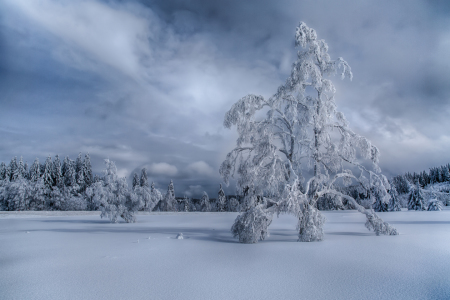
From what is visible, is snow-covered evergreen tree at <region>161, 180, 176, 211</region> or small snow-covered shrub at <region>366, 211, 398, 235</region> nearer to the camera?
small snow-covered shrub at <region>366, 211, 398, 235</region>

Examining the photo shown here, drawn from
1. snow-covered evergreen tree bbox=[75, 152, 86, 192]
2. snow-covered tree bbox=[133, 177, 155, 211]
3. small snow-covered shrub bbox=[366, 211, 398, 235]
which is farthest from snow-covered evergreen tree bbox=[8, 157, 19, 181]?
small snow-covered shrub bbox=[366, 211, 398, 235]

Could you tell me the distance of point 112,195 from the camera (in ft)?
72.1

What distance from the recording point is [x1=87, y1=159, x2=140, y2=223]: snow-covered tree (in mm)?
21656

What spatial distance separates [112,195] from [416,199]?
165ft

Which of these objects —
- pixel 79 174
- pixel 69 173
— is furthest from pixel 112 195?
pixel 79 174

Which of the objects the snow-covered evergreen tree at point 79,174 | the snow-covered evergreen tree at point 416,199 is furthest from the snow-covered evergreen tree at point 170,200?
the snow-covered evergreen tree at point 416,199

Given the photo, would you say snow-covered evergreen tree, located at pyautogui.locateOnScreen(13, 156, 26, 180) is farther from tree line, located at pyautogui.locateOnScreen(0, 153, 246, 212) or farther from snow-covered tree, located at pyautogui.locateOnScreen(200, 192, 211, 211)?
snow-covered tree, located at pyautogui.locateOnScreen(200, 192, 211, 211)

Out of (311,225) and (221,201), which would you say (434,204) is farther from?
(221,201)

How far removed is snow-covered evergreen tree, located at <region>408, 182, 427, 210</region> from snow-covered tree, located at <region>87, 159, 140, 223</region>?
1890 inches

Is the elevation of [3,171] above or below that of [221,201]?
above

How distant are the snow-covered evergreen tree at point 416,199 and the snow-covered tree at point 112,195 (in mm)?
48001

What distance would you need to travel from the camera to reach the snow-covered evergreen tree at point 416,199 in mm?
46031

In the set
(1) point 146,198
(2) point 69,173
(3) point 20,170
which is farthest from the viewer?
(2) point 69,173

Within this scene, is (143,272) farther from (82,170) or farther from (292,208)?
(82,170)
